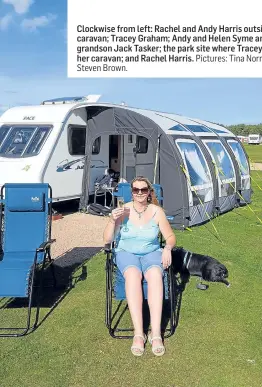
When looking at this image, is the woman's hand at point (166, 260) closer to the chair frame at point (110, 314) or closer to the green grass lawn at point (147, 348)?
the chair frame at point (110, 314)

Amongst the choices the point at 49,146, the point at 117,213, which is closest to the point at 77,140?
the point at 49,146

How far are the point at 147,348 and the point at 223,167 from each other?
696cm

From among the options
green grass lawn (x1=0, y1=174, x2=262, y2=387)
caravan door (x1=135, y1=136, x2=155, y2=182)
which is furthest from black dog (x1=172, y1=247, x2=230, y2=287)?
caravan door (x1=135, y1=136, x2=155, y2=182)

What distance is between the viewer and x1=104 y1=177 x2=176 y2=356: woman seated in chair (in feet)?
11.9

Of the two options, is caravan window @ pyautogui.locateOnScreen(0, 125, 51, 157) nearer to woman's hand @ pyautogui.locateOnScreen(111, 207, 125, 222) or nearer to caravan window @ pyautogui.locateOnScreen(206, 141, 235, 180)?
caravan window @ pyautogui.locateOnScreen(206, 141, 235, 180)

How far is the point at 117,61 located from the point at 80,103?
142cm

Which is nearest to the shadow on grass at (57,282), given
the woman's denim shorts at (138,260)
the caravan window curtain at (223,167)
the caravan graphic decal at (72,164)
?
the woman's denim shorts at (138,260)

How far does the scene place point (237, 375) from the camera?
322 centimetres

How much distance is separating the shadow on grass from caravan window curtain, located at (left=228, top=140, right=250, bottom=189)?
18.7ft

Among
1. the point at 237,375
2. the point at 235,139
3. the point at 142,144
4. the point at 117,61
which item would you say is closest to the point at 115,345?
the point at 237,375

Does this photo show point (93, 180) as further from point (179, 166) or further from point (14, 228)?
point (14, 228)

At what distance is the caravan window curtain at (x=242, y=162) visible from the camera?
36.5ft

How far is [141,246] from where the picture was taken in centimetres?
403

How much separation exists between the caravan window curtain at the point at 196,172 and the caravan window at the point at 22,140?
8.71 ft
